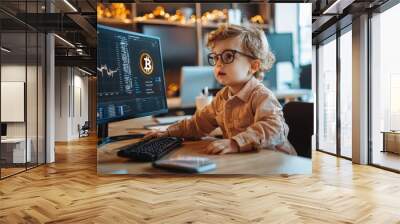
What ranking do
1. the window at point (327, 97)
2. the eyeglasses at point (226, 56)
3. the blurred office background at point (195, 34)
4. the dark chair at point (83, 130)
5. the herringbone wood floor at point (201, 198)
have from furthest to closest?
the dark chair at point (83, 130), the window at point (327, 97), the blurred office background at point (195, 34), the eyeglasses at point (226, 56), the herringbone wood floor at point (201, 198)

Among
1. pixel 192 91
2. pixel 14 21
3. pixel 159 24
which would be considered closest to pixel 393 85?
pixel 192 91

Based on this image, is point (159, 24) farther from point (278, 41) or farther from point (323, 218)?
point (323, 218)

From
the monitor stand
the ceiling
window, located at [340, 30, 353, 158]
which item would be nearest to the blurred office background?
the monitor stand

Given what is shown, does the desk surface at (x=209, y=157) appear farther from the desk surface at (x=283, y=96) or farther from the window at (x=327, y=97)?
the window at (x=327, y=97)

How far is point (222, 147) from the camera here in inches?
211

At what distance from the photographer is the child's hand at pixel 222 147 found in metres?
5.36

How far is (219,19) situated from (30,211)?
347cm

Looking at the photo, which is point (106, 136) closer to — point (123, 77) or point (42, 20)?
point (123, 77)

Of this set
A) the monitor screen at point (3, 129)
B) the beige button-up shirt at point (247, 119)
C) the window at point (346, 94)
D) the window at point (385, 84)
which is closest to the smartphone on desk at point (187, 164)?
the beige button-up shirt at point (247, 119)

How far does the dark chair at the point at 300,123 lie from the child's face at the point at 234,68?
2.52ft

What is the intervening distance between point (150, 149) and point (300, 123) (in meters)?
2.18

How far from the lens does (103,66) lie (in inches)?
214

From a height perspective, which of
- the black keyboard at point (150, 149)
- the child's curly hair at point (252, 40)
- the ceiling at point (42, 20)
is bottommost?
the black keyboard at point (150, 149)

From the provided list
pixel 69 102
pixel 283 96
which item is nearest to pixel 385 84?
pixel 283 96
